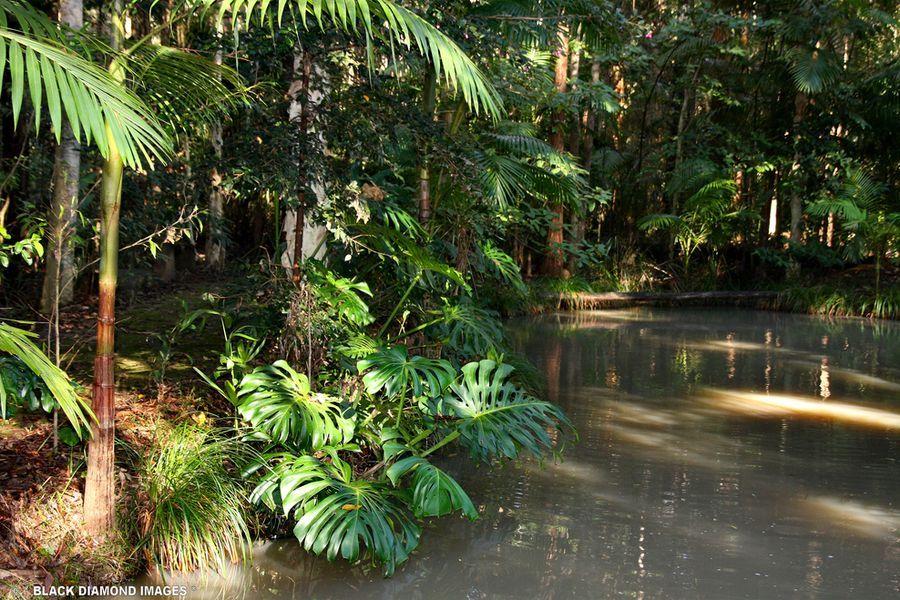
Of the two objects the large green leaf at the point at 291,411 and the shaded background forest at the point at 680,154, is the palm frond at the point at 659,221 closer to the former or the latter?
the shaded background forest at the point at 680,154

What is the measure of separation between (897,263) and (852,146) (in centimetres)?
261

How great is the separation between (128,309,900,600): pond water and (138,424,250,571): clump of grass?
0.44 ft

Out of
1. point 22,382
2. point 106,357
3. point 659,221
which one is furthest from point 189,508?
point 659,221

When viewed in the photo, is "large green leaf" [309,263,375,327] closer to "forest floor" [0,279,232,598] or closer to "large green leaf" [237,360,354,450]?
"large green leaf" [237,360,354,450]

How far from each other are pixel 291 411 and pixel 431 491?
0.78m

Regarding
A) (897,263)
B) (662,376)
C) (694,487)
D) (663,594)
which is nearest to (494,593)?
Result: (663,594)

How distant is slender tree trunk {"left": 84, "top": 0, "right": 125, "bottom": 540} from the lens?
10.2 ft

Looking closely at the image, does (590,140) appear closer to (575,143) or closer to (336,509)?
(575,143)

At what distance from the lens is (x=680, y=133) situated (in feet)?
56.3

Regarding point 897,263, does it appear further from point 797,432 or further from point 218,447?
point 218,447

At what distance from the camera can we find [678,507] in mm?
4590

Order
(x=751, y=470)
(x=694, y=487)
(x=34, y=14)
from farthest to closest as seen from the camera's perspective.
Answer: (x=751, y=470)
(x=694, y=487)
(x=34, y=14)

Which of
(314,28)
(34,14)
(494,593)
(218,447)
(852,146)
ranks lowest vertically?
(494,593)

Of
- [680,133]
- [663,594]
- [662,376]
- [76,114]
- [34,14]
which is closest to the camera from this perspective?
[76,114]
